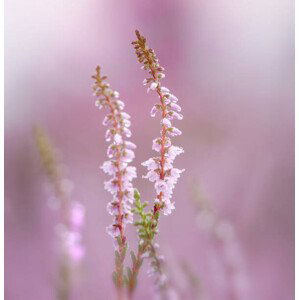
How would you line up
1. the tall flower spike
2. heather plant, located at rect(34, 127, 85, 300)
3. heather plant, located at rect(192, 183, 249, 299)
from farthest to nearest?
heather plant, located at rect(192, 183, 249, 299), heather plant, located at rect(34, 127, 85, 300), the tall flower spike

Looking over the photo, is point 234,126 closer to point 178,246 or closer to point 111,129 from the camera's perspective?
point 178,246

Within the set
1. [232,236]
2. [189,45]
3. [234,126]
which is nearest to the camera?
[232,236]

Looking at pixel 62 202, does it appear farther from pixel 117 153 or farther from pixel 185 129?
pixel 185 129

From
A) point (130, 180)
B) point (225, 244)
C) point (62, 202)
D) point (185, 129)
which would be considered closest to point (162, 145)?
point (130, 180)

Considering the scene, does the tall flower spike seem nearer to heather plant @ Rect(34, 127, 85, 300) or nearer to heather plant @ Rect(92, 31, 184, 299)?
heather plant @ Rect(92, 31, 184, 299)

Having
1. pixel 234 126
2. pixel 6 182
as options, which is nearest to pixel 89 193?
pixel 6 182

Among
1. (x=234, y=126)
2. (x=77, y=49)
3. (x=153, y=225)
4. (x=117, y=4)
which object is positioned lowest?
(x=153, y=225)

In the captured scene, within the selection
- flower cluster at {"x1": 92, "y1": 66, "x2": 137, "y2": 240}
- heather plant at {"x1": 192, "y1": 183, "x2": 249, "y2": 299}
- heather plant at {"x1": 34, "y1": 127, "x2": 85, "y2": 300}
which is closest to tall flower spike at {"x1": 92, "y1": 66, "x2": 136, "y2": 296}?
flower cluster at {"x1": 92, "y1": 66, "x2": 137, "y2": 240}
